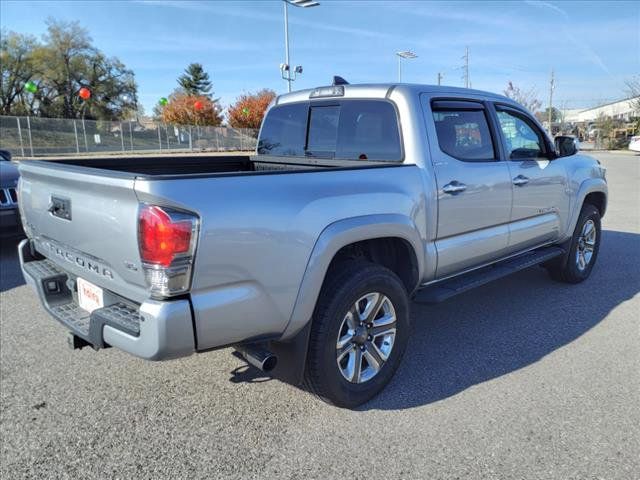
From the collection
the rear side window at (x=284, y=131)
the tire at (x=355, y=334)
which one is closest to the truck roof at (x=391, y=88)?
the rear side window at (x=284, y=131)

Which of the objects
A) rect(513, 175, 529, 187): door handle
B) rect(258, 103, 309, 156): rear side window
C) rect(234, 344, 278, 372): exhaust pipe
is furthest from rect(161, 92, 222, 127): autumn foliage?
rect(234, 344, 278, 372): exhaust pipe

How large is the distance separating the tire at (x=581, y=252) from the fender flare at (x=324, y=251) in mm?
3036

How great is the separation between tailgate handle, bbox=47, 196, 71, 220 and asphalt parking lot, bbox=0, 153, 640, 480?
3.74 feet

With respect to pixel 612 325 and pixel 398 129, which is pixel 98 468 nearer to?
pixel 398 129

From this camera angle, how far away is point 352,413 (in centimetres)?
295

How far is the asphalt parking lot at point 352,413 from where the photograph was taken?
2.49 metres

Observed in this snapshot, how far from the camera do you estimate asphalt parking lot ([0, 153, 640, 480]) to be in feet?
8.16

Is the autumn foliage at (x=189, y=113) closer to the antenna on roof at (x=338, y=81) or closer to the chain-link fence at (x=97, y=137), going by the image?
the chain-link fence at (x=97, y=137)

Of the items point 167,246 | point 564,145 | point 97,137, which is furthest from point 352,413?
point 97,137

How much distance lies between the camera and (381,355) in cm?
312

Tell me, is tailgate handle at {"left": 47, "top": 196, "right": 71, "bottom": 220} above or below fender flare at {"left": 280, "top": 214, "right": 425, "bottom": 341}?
above

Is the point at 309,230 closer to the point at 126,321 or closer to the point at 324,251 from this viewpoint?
the point at 324,251

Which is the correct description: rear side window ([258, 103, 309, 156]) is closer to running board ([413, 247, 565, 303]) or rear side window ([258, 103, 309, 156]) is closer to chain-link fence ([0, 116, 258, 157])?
running board ([413, 247, 565, 303])

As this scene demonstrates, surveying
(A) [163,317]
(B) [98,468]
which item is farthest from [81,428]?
(A) [163,317]
